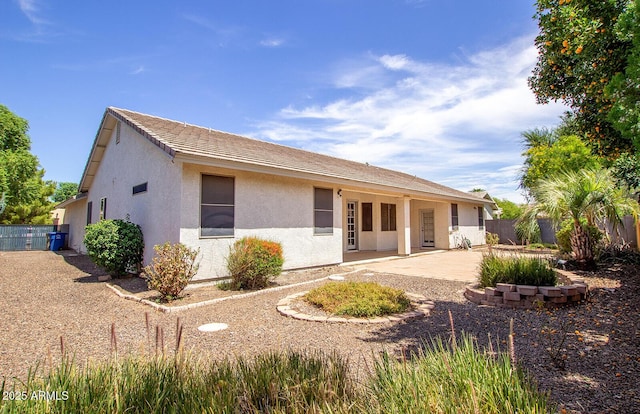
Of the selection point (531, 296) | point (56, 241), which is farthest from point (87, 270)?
point (531, 296)

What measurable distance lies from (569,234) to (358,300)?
29.8 feet

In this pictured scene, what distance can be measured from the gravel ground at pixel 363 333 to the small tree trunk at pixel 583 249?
1.19 metres

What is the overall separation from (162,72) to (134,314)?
8.02 m

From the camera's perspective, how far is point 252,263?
312 inches

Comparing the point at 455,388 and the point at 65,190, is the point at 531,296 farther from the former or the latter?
the point at 65,190

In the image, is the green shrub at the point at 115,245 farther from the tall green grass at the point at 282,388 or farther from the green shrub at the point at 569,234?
the green shrub at the point at 569,234

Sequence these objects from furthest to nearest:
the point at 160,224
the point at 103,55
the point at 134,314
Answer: the point at 103,55 < the point at 160,224 < the point at 134,314

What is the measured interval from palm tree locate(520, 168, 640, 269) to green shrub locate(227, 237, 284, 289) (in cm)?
808

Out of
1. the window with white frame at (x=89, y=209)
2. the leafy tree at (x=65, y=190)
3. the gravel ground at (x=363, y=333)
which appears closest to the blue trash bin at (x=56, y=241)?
the window with white frame at (x=89, y=209)

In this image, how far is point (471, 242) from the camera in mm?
20859

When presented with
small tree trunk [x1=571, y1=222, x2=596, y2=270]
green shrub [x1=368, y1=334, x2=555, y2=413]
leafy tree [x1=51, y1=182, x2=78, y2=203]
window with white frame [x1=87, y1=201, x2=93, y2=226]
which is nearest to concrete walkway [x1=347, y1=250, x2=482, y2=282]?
small tree trunk [x1=571, y1=222, x2=596, y2=270]

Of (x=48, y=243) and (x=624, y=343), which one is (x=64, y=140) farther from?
(x=624, y=343)

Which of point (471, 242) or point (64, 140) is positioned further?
point (471, 242)

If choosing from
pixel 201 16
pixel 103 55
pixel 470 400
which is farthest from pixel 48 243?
pixel 470 400
